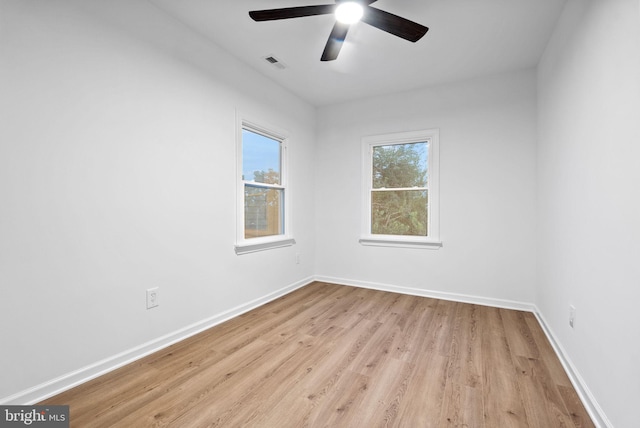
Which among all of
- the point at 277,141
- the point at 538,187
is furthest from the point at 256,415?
the point at 538,187

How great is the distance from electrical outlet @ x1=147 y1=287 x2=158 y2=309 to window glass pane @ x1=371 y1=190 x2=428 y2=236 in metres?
2.75

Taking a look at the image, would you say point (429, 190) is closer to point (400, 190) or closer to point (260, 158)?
point (400, 190)

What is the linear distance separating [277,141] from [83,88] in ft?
6.94

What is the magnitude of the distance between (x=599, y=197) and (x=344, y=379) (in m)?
1.81

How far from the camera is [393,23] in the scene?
1953 millimetres

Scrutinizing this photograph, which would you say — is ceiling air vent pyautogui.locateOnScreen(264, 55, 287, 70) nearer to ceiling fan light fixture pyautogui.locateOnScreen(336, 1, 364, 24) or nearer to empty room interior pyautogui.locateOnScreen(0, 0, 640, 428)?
empty room interior pyautogui.locateOnScreen(0, 0, 640, 428)

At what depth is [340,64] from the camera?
3.12m

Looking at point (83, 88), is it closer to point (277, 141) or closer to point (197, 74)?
point (197, 74)

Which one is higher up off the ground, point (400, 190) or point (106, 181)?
point (400, 190)

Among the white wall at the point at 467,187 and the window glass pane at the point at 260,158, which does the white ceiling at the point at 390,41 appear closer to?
the white wall at the point at 467,187

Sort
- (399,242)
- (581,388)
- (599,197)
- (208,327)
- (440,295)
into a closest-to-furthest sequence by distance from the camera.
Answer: (599,197), (581,388), (208,327), (440,295), (399,242)

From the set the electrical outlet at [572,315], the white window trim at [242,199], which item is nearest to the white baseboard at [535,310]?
the electrical outlet at [572,315]

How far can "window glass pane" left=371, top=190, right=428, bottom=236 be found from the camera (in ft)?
12.4

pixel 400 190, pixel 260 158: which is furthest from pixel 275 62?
pixel 400 190
